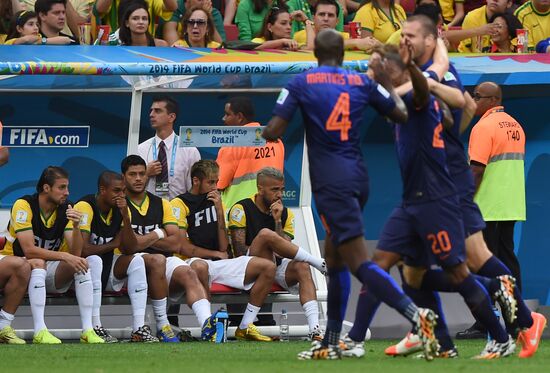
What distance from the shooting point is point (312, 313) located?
1120cm

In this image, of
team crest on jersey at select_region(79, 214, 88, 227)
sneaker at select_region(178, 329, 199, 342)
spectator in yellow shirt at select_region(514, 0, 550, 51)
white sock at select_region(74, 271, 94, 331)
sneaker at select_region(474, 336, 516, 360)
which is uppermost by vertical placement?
spectator in yellow shirt at select_region(514, 0, 550, 51)

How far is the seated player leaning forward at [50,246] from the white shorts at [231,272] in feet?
3.48

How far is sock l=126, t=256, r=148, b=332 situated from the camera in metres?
11.0

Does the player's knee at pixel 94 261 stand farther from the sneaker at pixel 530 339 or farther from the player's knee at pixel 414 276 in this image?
the sneaker at pixel 530 339

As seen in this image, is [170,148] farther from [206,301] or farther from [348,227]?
[348,227]

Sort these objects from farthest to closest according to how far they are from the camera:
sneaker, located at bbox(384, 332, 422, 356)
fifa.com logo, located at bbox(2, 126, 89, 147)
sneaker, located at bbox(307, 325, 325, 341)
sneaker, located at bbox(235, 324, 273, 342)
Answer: fifa.com logo, located at bbox(2, 126, 89, 147) < sneaker, located at bbox(235, 324, 273, 342) < sneaker, located at bbox(307, 325, 325, 341) < sneaker, located at bbox(384, 332, 422, 356)

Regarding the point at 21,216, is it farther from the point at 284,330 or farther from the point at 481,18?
the point at 481,18

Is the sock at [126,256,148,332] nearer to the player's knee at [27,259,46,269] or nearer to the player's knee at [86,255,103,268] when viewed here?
the player's knee at [86,255,103,268]

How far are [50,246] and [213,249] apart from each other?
1515 mm

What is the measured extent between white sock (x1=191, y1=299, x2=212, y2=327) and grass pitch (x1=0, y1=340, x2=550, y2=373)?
512mm

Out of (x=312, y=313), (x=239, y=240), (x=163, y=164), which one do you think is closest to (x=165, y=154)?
(x=163, y=164)

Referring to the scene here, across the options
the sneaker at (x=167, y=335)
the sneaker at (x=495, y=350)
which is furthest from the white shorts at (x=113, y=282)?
the sneaker at (x=495, y=350)

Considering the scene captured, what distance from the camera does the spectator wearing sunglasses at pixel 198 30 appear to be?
12.9m

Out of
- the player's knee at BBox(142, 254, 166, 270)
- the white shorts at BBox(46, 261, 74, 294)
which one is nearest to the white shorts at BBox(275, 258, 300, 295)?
the player's knee at BBox(142, 254, 166, 270)
